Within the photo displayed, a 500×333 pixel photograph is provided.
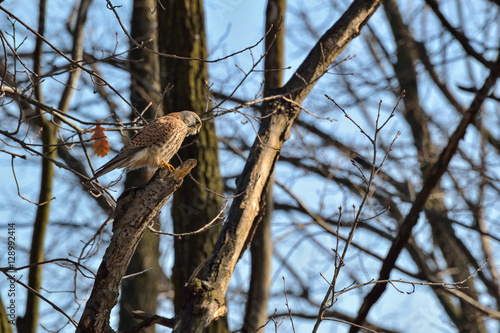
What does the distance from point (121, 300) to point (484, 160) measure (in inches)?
185

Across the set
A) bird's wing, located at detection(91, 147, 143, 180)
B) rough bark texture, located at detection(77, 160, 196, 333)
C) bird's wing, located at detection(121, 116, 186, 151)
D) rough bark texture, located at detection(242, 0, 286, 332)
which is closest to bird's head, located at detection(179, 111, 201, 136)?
bird's wing, located at detection(121, 116, 186, 151)

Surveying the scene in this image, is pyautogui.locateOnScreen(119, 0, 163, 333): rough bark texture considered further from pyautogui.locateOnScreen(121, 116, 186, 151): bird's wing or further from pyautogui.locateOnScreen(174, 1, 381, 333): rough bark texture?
pyautogui.locateOnScreen(174, 1, 381, 333): rough bark texture

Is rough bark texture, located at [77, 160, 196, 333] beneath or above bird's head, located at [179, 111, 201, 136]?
beneath

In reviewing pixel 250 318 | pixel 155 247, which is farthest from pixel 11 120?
pixel 250 318

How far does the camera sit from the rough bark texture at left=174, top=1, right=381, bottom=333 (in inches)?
122

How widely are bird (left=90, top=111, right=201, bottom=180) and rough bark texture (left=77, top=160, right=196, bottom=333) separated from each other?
1065mm

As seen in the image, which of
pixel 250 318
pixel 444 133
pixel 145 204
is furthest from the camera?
pixel 444 133

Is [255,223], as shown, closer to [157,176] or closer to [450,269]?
[157,176]

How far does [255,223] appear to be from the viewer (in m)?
3.70

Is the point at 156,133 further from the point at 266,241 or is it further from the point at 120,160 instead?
the point at 266,241

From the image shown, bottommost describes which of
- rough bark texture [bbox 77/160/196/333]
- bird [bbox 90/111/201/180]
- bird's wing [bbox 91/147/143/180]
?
rough bark texture [bbox 77/160/196/333]

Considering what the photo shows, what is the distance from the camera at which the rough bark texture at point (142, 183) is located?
19.1ft

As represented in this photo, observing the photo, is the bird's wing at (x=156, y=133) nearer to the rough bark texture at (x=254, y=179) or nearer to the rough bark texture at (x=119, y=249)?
the rough bark texture at (x=254, y=179)

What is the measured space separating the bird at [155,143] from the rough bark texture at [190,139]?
476mm
